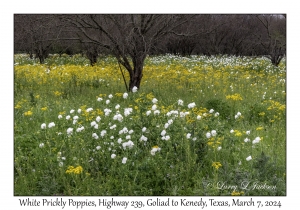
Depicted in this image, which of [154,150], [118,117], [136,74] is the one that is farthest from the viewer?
[136,74]

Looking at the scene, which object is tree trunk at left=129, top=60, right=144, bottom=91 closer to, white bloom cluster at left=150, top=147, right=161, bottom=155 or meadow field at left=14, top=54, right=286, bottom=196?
meadow field at left=14, top=54, right=286, bottom=196

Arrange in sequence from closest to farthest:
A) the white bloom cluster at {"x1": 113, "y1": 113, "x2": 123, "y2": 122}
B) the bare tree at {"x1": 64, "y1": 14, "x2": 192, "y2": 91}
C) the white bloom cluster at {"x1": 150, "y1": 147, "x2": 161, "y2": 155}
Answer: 1. the white bloom cluster at {"x1": 150, "y1": 147, "x2": 161, "y2": 155}
2. the white bloom cluster at {"x1": 113, "y1": 113, "x2": 123, "y2": 122}
3. the bare tree at {"x1": 64, "y1": 14, "x2": 192, "y2": 91}

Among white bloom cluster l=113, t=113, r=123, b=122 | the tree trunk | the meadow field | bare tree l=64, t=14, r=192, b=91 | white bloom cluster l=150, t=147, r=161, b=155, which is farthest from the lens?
the tree trunk

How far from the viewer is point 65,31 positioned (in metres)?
7.87

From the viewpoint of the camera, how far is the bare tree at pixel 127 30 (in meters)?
7.51

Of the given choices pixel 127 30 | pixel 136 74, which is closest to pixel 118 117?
pixel 127 30

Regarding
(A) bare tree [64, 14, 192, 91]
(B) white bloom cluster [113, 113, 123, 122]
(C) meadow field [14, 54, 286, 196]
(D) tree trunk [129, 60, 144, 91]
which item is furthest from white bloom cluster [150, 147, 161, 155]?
(D) tree trunk [129, 60, 144, 91]

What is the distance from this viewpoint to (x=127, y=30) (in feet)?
25.0

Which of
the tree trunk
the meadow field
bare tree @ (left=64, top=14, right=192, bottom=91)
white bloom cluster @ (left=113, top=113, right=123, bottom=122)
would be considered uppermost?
bare tree @ (left=64, top=14, right=192, bottom=91)

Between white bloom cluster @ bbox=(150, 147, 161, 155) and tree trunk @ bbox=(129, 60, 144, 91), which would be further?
tree trunk @ bbox=(129, 60, 144, 91)

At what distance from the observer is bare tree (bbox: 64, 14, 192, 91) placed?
296 inches

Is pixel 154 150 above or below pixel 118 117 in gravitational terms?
below

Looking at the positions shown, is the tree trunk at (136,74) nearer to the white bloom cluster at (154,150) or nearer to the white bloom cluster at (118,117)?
the white bloom cluster at (118,117)

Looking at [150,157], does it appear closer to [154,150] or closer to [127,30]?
[154,150]
